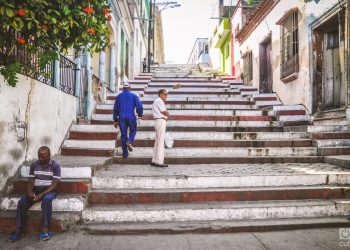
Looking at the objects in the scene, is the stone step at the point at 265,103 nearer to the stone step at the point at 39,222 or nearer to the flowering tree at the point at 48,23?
the flowering tree at the point at 48,23

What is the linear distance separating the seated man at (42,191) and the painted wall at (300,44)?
23.1 ft

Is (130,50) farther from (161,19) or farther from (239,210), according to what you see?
(161,19)

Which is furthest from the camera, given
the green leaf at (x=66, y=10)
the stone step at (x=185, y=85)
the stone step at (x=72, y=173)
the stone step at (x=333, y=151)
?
the stone step at (x=185, y=85)

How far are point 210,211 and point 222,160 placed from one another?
212 cm

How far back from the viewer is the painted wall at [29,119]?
14.0 feet

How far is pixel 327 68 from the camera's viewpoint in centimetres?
801

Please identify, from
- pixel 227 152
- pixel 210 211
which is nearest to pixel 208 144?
pixel 227 152

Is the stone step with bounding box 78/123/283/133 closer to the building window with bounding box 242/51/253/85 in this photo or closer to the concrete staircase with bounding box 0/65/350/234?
the concrete staircase with bounding box 0/65/350/234

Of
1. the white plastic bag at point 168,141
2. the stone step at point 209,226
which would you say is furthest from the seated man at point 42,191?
the white plastic bag at point 168,141

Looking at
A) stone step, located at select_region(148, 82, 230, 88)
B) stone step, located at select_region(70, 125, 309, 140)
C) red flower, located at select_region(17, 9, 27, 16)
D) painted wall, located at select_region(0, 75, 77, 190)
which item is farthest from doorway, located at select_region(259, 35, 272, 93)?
red flower, located at select_region(17, 9, 27, 16)

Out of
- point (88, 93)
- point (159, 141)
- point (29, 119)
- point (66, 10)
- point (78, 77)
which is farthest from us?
point (88, 93)

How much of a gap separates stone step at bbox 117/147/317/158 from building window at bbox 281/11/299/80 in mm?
3394

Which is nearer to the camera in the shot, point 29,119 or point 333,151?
point 29,119

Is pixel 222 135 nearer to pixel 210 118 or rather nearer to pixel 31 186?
pixel 210 118
